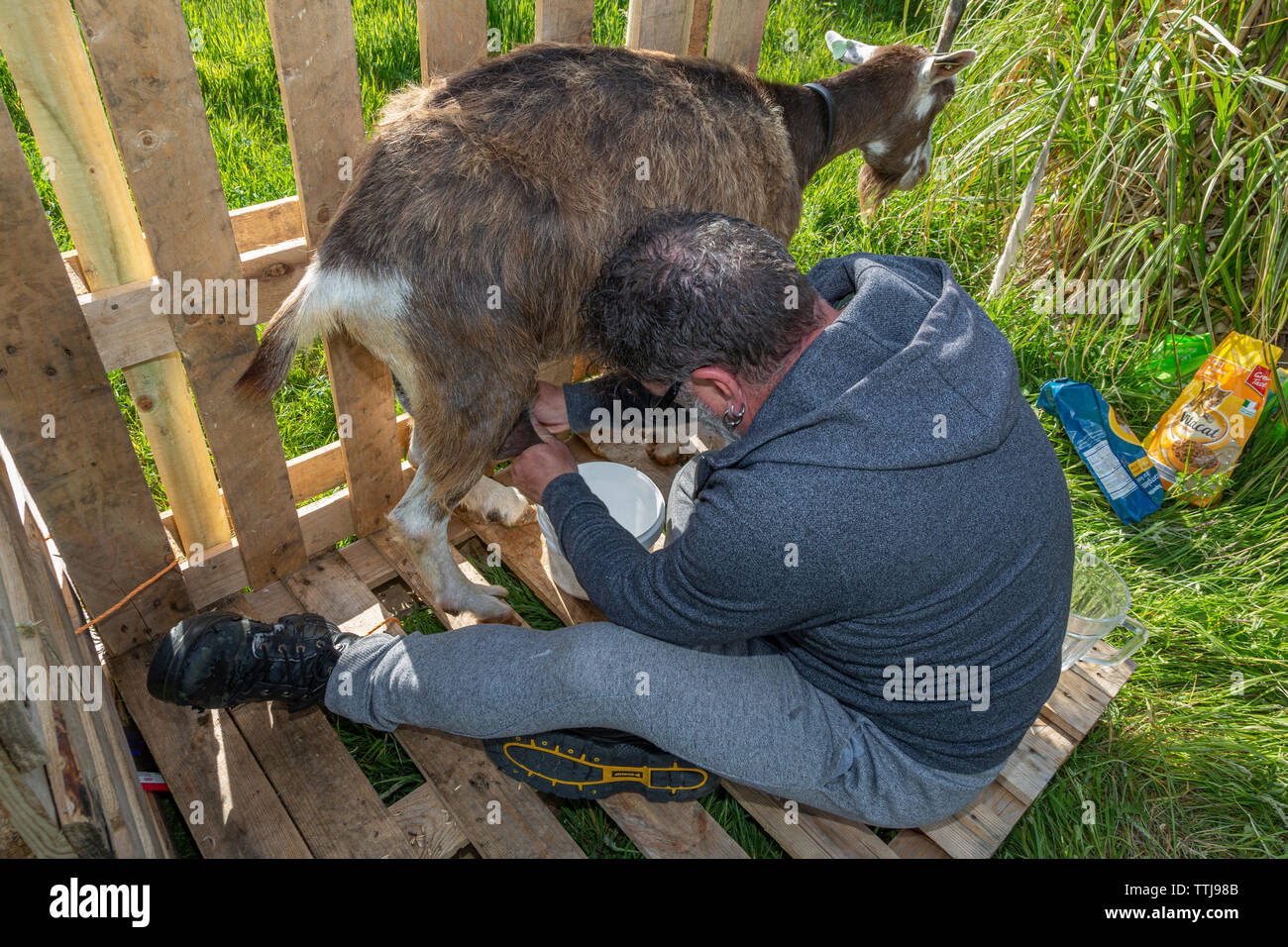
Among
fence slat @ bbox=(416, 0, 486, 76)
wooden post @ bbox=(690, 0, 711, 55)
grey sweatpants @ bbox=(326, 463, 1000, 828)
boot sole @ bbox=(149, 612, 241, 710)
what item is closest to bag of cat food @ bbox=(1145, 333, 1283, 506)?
grey sweatpants @ bbox=(326, 463, 1000, 828)

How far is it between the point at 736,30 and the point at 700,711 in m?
2.52

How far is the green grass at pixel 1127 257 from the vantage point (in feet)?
8.42

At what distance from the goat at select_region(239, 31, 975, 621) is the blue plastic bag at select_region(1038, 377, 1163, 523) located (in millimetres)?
1743

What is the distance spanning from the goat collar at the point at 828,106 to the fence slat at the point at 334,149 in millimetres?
1658

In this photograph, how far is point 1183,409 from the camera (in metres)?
3.44

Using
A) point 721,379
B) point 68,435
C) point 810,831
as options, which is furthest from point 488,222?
point 810,831

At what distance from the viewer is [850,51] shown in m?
3.73

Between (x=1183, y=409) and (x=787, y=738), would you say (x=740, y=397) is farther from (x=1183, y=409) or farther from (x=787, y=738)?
(x=1183, y=409)

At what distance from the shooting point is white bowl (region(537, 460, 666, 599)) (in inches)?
107

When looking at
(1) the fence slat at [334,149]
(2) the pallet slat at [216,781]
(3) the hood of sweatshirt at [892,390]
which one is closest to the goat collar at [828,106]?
(3) the hood of sweatshirt at [892,390]

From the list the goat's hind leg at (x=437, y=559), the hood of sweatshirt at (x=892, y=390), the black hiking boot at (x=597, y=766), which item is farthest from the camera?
the goat's hind leg at (x=437, y=559)

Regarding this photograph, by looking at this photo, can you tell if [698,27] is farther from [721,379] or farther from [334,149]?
[721,379]

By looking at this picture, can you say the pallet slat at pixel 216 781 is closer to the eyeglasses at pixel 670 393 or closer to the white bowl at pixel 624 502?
the white bowl at pixel 624 502

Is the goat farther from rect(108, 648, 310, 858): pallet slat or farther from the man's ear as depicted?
rect(108, 648, 310, 858): pallet slat
